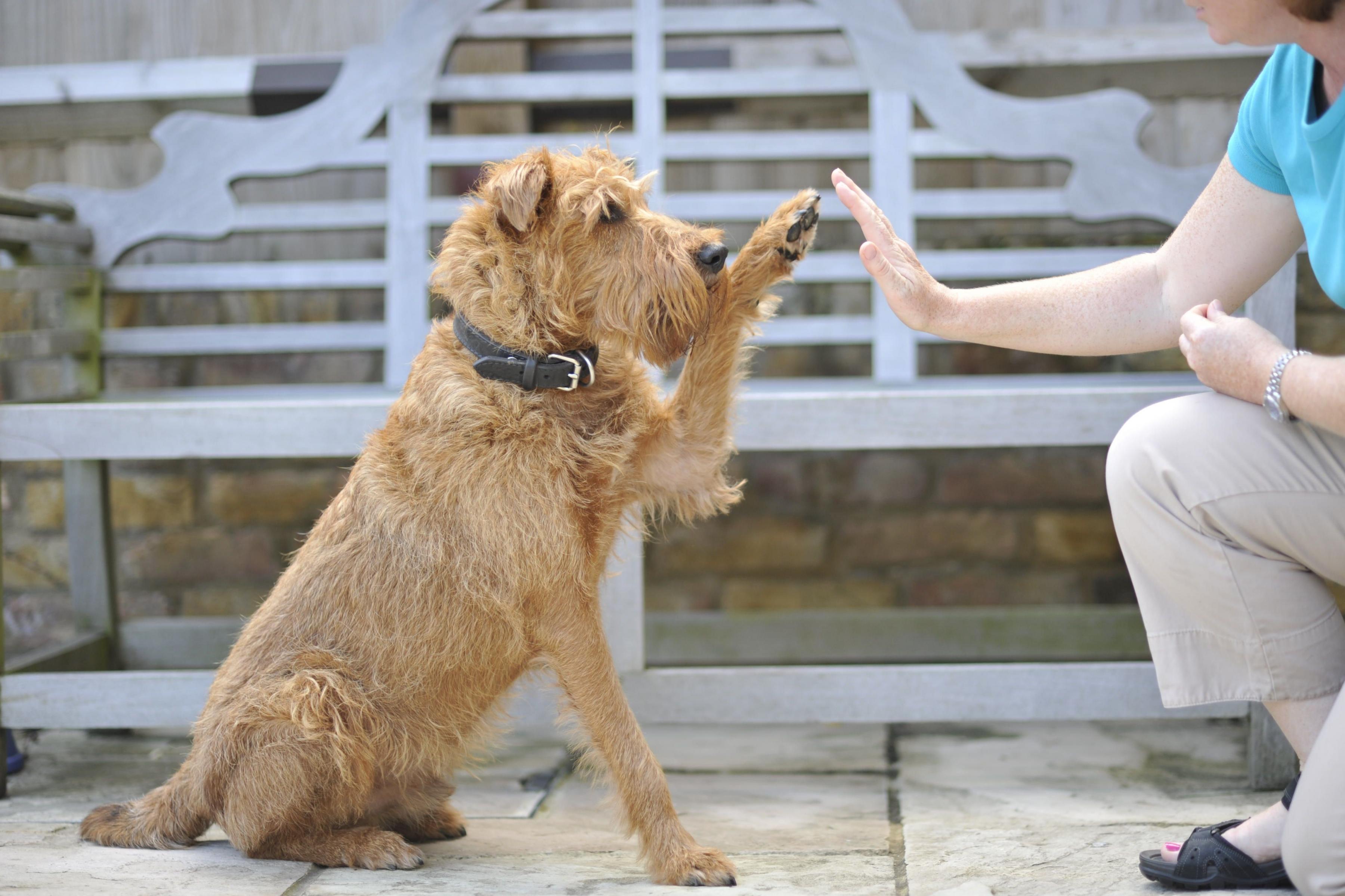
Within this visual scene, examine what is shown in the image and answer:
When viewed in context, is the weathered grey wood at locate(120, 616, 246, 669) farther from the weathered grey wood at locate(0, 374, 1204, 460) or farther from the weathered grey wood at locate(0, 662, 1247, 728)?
the weathered grey wood at locate(0, 374, 1204, 460)

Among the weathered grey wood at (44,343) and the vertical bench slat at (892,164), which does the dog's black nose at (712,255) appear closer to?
the vertical bench slat at (892,164)

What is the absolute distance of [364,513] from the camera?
237cm

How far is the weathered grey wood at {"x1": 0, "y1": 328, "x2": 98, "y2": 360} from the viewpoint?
10.4 feet

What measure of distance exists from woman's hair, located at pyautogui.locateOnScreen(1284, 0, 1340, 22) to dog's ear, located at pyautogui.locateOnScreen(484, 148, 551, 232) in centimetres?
130

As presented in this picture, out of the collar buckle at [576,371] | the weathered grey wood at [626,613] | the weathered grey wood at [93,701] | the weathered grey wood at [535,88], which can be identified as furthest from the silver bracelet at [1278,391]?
the weathered grey wood at [93,701]

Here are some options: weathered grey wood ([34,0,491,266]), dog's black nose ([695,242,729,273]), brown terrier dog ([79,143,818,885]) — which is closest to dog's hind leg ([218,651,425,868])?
brown terrier dog ([79,143,818,885])

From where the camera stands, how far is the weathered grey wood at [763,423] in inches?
112

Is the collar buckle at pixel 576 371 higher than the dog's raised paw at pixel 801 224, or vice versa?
the dog's raised paw at pixel 801 224

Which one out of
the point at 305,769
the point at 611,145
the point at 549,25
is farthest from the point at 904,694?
the point at 549,25

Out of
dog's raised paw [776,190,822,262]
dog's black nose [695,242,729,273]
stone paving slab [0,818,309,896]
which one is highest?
dog's raised paw [776,190,822,262]

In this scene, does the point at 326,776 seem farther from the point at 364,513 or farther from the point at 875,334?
the point at 875,334

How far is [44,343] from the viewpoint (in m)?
3.37

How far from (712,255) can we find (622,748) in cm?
96

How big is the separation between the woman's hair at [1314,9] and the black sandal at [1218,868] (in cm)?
127
